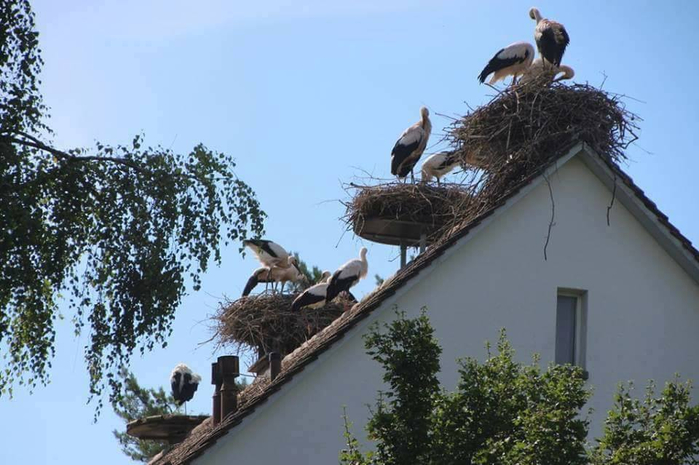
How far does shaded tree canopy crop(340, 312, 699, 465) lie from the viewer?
1083cm

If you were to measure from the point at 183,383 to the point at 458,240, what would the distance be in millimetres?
8709

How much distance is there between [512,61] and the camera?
19312 millimetres

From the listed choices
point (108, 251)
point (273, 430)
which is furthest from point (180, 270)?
point (273, 430)

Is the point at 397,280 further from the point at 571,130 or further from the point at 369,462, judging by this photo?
the point at 369,462

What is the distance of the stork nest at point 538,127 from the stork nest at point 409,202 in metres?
1.31

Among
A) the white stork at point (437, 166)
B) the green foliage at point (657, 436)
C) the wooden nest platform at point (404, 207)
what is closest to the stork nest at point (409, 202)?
the wooden nest platform at point (404, 207)

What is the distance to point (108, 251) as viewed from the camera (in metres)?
16.3

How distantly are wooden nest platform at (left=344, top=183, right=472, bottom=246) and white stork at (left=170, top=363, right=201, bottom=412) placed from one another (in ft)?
18.2

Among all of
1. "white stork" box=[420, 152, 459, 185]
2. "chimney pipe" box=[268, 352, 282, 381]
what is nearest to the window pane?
"chimney pipe" box=[268, 352, 282, 381]

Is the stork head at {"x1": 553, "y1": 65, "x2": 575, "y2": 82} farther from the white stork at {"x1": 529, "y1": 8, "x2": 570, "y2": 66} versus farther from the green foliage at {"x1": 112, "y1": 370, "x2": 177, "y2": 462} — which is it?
the green foliage at {"x1": 112, "y1": 370, "x2": 177, "y2": 462}

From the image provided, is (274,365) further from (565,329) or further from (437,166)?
(437,166)

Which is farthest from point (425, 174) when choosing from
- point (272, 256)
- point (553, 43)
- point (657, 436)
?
point (657, 436)

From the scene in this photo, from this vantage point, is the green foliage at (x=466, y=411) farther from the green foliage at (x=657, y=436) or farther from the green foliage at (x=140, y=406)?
the green foliage at (x=140, y=406)

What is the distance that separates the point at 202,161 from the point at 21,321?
7.86 feet
